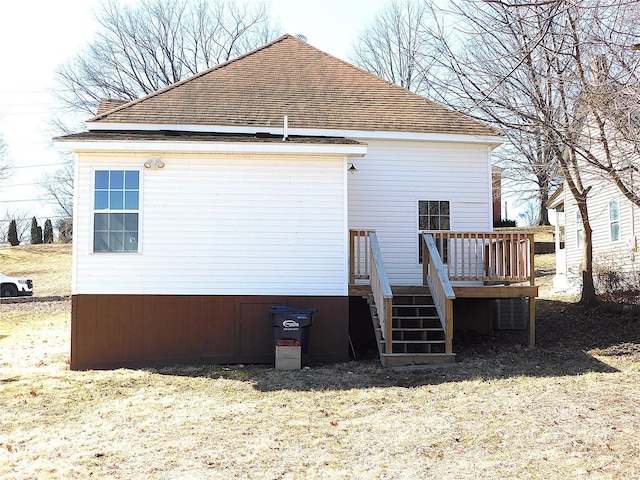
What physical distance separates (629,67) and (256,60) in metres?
9.44

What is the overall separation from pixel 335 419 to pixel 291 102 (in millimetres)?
8204

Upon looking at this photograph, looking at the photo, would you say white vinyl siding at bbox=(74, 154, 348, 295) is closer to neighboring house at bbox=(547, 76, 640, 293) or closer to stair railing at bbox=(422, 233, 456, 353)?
stair railing at bbox=(422, 233, 456, 353)

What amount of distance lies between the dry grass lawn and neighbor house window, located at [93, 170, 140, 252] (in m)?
2.08

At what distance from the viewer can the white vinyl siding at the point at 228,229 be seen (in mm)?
11016

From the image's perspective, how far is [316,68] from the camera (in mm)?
15672

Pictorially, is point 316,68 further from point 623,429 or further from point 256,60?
point 623,429

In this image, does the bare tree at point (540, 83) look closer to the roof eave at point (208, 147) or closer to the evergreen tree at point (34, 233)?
the roof eave at point (208, 147)

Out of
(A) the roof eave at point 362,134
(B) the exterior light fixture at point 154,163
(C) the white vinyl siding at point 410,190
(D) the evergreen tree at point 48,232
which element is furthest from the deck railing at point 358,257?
(D) the evergreen tree at point 48,232

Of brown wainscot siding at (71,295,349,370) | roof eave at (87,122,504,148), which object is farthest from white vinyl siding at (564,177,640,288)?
brown wainscot siding at (71,295,349,370)

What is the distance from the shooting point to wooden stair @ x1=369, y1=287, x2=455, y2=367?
1036 centimetres

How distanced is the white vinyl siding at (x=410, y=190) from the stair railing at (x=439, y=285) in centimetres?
106

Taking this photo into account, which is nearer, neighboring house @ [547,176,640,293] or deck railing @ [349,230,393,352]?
deck railing @ [349,230,393,352]

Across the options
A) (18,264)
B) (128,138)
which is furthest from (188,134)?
(18,264)

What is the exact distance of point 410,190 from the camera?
1346 centimetres
